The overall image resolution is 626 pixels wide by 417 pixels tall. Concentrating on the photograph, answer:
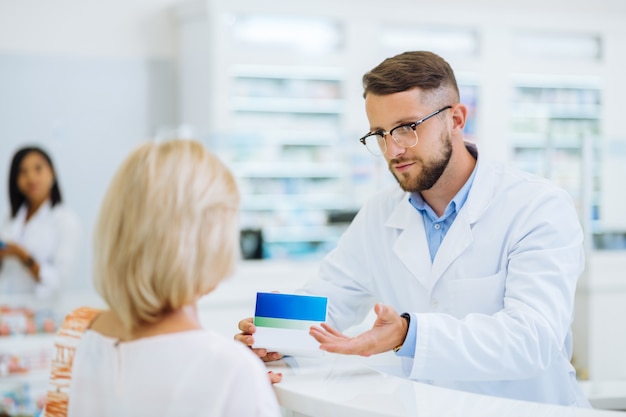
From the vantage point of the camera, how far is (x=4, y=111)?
21.9 ft

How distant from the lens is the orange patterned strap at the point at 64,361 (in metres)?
1.49

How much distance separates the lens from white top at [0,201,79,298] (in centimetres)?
490

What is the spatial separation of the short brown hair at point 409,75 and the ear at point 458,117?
0.05 m

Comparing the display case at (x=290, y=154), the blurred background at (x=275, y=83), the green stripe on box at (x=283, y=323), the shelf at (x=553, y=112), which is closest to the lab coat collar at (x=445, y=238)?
the green stripe on box at (x=283, y=323)

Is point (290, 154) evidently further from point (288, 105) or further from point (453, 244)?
point (453, 244)

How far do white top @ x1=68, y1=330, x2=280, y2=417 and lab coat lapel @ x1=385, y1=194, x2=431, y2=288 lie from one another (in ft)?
2.95

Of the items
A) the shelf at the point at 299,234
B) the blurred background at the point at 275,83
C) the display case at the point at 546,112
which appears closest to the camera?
the blurred background at the point at 275,83

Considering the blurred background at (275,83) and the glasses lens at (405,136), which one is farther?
the blurred background at (275,83)

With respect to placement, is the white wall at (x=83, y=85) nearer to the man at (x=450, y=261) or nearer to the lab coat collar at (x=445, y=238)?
the man at (x=450, y=261)

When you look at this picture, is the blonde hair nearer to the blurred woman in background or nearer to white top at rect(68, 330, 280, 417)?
white top at rect(68, 330, 280, 417)

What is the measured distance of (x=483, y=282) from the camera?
1970 millimetres

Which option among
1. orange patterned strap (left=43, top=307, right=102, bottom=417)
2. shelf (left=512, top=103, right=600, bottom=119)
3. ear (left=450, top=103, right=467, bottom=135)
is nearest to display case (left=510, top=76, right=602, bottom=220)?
shelf (left=512, top=103, right=600, bottom=119)

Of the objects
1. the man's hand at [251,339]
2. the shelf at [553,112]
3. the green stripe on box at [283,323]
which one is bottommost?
the man's hand at [251,339]

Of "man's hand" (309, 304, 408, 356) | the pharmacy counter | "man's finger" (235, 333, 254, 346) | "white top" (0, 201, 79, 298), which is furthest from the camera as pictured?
"white top" (0, 201, 79, 298)
